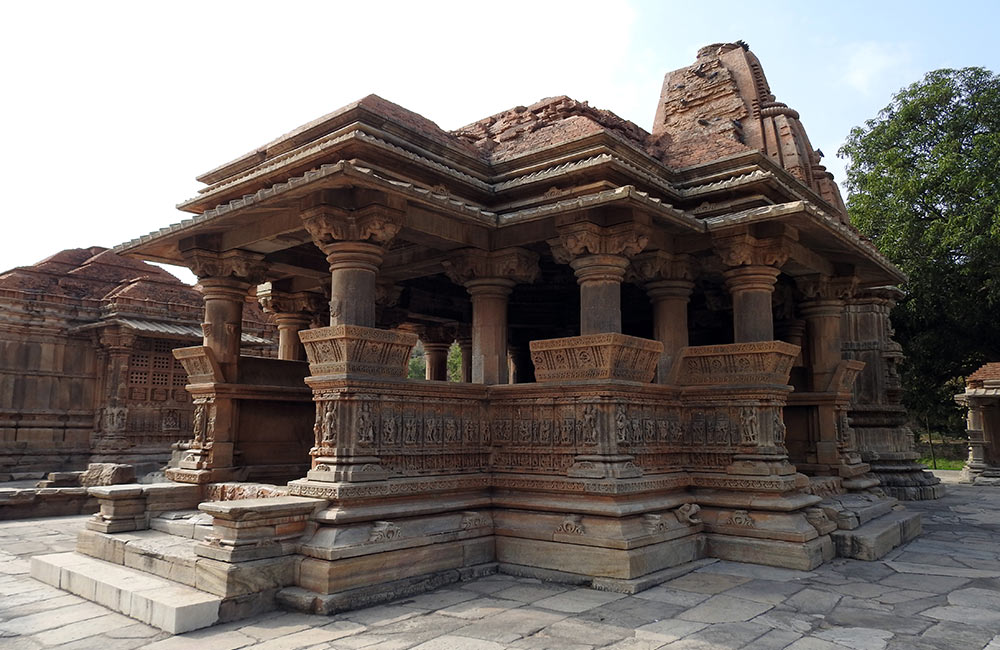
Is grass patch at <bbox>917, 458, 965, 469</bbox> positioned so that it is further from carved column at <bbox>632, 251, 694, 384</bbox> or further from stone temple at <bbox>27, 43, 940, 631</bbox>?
carved column at <bbox>632, 251, 694, 384</bbox>

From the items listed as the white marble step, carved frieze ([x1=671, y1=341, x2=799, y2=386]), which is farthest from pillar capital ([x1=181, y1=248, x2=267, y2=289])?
carved frieze ([x1=671, y1=341, x2=799, y2=386])

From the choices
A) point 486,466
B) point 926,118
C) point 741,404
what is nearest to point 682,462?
point 741,404

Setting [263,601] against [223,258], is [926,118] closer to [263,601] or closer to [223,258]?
[223,258]

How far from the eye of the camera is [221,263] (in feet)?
28.7

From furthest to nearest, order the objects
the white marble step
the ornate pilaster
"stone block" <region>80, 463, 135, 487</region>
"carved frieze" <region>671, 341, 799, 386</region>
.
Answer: the ornate pilaster
"stone block" <region>80, 463, 135, 487</region>
"carved frieze" <region>671, 341, 799, 386</region>
the white marble step

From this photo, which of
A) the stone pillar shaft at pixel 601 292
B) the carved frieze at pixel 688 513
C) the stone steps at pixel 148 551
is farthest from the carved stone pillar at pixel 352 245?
the carved frieze at pixel 688 513

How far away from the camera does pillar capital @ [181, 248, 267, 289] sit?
28.3ft

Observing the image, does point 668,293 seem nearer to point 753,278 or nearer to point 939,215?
point 753,278

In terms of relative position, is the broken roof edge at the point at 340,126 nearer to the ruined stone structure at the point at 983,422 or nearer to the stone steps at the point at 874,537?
the stone steps at the point at 874,537

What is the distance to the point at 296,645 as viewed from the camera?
4574mm

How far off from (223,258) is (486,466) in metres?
4.12

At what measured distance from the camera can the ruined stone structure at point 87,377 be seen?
1477 cm

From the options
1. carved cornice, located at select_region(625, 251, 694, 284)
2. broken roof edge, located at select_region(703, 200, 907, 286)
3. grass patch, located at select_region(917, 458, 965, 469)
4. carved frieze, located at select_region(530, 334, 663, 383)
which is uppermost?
broken roof edge, located at select_region(703, 200, 907, 286)

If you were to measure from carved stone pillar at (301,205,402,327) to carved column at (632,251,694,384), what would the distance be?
3.20 m
